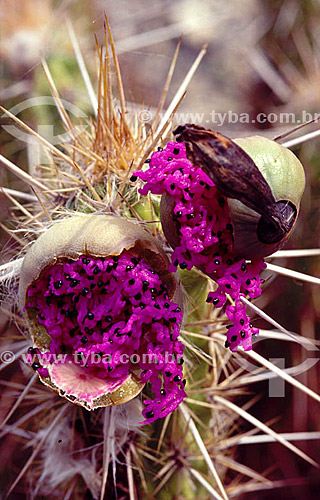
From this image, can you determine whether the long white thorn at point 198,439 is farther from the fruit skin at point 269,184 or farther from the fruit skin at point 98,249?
the fruit skin at point 269,184

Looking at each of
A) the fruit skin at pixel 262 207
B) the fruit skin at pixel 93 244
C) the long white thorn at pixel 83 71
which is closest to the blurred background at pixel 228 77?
the long white thorn at pixel 83 71

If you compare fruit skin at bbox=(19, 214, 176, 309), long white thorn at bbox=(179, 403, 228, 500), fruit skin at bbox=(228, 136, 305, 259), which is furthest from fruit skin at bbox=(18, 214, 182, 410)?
long white thorn at bbox=(179, 403, 228, 500)

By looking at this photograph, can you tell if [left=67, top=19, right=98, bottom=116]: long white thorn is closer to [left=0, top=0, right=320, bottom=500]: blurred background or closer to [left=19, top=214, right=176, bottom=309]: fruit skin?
[left=0, top=0, right=320, bottom=500]: blurred background

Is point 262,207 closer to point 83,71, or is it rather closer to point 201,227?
point 201,227

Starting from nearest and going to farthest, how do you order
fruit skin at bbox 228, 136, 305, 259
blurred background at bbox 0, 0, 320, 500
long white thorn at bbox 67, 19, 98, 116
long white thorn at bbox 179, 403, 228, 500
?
1. fruit skin at bbox 228, 136, 305, 259
2. long white thorn at bbox 179, 403, 228, 500
3. long white thorn at bbox 67, 19, 98, 116
4. blurred background at bbox 0, 0, 320, 500

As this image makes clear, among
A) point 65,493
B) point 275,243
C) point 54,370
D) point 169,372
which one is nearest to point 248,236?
point 275,243

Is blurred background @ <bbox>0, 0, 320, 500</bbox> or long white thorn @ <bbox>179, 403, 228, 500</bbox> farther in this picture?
blurred background @ <bbox>0, 0, 320, 500</bbox>
